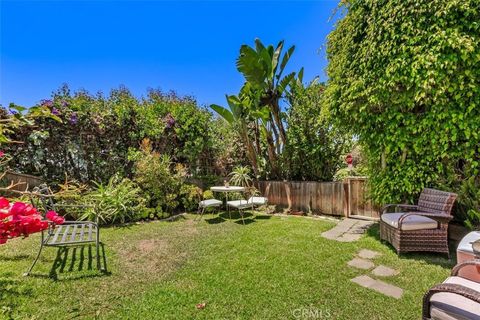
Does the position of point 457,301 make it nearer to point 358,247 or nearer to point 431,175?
point 358,247

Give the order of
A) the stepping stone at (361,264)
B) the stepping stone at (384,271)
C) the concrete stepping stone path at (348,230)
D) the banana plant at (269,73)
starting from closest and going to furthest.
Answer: the stepping stone at (384,271) → the stepping stone at (361,264) → the concrete stepping stone path at (348,230) → the banana plant at (269,73)

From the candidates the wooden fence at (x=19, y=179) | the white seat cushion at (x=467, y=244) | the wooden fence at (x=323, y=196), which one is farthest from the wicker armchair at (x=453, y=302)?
the wooden fence at (x=19, y=179)

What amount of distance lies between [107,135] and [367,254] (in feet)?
24.8

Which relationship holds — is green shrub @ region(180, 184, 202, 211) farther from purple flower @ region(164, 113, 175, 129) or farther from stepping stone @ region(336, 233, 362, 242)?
stepping stone @ region(336, 233, 362, 242)

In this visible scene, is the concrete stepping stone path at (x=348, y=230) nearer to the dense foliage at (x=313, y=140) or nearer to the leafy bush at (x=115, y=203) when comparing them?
the dense foliage at (x=313, y=140)

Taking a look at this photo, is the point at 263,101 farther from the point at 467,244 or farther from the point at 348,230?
the point at 467,244

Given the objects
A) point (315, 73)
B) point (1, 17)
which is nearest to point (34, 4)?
point (1, 17)

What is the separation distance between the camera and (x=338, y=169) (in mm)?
8422

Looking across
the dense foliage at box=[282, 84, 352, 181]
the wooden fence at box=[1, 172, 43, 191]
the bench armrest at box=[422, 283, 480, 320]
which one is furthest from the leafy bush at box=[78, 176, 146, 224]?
the bench armrest at box=[422, 283, 480, 320]

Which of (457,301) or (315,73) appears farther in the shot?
(315,73)

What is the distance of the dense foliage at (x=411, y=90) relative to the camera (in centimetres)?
447

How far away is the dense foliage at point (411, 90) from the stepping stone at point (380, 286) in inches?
101

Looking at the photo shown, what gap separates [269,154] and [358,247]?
4.78 m

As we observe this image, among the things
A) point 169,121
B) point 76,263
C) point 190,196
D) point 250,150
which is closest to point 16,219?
point 76,263
